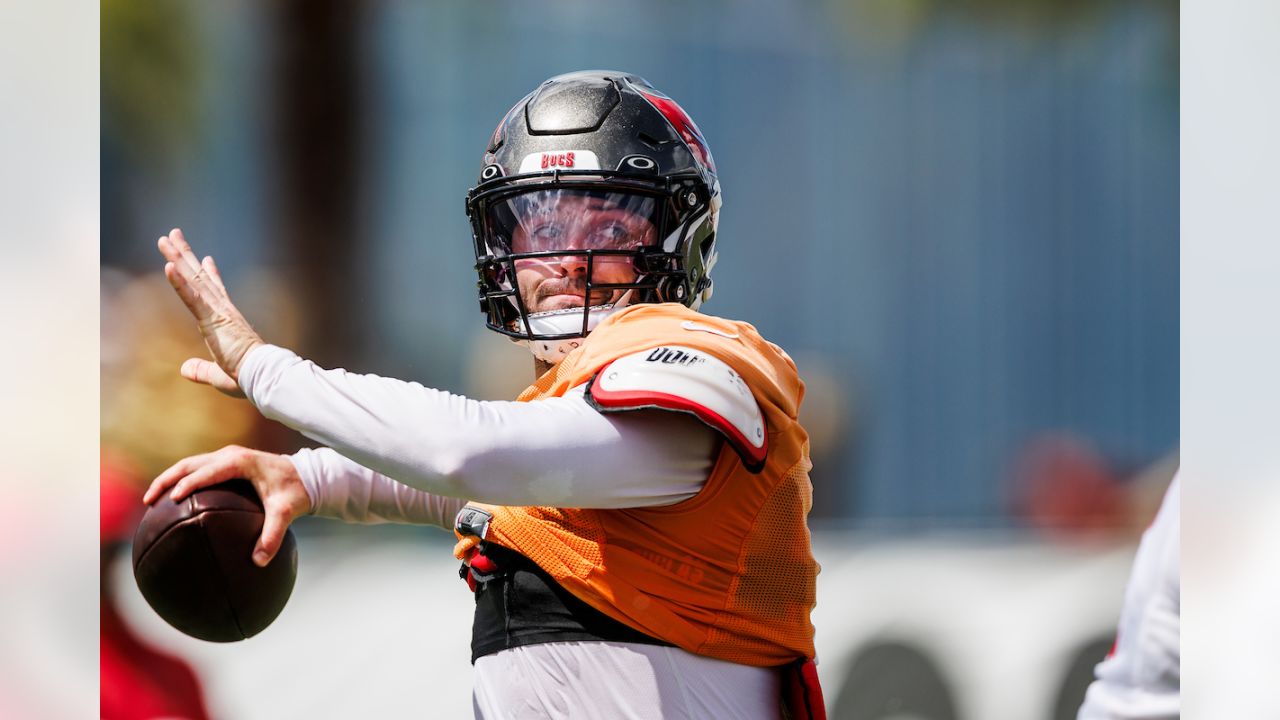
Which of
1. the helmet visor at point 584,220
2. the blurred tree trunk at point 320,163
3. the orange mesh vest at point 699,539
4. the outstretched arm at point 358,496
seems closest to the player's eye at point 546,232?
the helmet visor at point 584,220

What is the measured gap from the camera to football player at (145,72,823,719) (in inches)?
47.0

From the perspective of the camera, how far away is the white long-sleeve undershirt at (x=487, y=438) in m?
1.16

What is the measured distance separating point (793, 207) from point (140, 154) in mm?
1872

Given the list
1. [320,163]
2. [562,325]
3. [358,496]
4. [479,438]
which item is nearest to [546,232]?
[562,325]

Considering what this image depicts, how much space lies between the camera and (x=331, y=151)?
10.5ft

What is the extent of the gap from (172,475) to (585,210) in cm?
70

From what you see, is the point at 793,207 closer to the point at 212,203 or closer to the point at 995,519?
the point at 995,519

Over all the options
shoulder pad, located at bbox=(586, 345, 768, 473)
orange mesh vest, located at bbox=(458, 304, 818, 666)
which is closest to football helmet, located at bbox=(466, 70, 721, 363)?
orange mesh vest, located at bbox=(458, 304, 818, 666)

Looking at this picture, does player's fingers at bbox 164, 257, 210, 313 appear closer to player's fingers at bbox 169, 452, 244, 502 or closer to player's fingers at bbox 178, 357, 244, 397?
player's fingers at bbox 178, 357, 244, 397

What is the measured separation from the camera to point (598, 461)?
1.21 m

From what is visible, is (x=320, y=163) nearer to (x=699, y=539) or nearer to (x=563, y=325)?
→ (x=563, y=325)

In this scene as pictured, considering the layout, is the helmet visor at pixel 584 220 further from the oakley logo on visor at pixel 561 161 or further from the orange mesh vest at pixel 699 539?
the orange mesh vest at pixel 699 539
